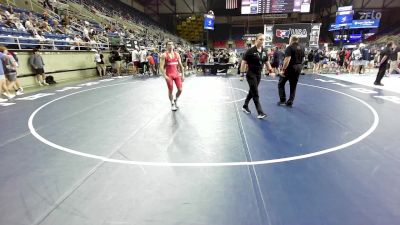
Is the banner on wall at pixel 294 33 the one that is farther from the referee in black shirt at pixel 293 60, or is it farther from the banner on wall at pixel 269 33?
the referee in black shirt at pixel 293 60

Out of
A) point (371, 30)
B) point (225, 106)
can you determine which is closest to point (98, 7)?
point (225, 106)

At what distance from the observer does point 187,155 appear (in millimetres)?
3961

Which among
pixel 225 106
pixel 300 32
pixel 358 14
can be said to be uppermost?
pixel 358 14

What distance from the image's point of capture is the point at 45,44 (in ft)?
42.0

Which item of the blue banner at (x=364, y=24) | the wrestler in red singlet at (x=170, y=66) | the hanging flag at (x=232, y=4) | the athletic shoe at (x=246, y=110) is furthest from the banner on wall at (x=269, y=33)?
the blue banner at (x=364, y=24)

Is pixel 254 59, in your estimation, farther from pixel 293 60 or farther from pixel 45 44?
pixel 45 44

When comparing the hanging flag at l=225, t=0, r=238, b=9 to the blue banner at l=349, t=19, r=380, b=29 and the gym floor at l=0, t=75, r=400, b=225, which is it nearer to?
the blue banner at l=349, t=19, r=380, b=29

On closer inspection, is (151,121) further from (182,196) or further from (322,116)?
(322,116)

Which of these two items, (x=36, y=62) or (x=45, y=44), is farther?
(x=45, y=44)

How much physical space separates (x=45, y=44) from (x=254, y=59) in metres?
11.7

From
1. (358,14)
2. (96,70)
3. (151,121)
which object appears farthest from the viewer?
(358,14)

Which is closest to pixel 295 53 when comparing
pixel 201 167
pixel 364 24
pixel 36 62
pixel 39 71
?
pixel 201 167

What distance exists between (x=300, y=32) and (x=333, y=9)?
83.1 ft

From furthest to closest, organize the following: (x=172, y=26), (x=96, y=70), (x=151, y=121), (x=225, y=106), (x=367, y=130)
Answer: (x=172, y=26) < (x=96, y=70) < (x=225, y=106) < (x=151, y=121) < (x=367, y=130)
